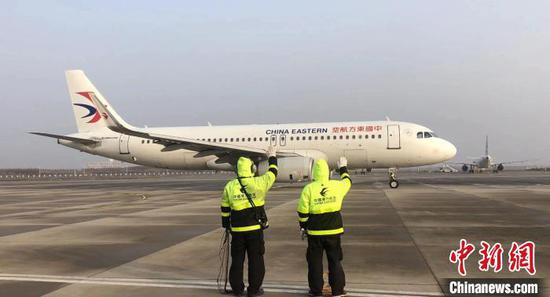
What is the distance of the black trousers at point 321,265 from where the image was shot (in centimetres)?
523

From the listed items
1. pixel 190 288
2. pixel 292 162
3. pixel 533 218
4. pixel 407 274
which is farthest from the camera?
pixel 292 162

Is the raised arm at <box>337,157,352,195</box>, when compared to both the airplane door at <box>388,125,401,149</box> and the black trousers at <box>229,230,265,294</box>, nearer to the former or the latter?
the black trousers at <box>229,230,265,294</box>

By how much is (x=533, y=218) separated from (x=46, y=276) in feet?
37.4

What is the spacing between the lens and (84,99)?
30.0 metres

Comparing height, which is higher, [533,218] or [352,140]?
[352,140]

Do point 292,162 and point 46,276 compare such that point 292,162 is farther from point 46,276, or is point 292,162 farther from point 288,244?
point 46,276

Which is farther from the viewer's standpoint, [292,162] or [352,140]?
[352,140]

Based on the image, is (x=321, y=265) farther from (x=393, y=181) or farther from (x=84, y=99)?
(x=84, y=99)

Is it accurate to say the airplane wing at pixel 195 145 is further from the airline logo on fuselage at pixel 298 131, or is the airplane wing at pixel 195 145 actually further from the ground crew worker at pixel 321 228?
the ground crew worker at pixel 321 228

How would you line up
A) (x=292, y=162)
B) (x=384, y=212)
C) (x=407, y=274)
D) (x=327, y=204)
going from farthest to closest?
1. (x=292, y=162)
2. (x=384, y=212)
3. (x=407, y=274)
4. (x=327, y=204)

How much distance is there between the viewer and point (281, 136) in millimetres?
27125

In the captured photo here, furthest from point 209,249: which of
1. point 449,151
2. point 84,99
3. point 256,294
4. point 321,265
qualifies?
point 84,99

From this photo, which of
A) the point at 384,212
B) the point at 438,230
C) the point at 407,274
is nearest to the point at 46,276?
the point at 407,274

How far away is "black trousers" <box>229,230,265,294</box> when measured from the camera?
213 inches
